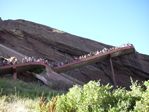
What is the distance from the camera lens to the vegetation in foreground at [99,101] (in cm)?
837

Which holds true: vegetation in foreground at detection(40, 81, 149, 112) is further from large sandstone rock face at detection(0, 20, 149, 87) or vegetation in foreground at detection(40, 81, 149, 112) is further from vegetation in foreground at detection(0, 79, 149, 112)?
large sandstone rock face at detection(0, 20, 149, 87)

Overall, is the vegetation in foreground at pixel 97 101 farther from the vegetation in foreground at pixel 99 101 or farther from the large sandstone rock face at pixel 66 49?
the large sandstone rock face at pixel 66 49

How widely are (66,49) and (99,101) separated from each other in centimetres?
2517

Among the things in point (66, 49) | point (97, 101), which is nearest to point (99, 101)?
point (97, 101)

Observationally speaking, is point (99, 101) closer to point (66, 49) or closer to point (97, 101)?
point (97, 101)

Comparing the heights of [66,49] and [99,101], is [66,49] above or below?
above

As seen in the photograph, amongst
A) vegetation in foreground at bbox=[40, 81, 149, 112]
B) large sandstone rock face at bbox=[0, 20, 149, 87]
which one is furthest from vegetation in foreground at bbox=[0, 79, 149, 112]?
large sandstone rock face at bbox=[0, 20, 149, 87]

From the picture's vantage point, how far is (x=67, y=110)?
9.52 m

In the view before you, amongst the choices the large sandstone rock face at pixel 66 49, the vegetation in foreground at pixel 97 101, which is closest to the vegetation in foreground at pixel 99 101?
the vegetation in foreground at pixel 97 101

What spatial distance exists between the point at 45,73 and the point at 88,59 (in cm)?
453

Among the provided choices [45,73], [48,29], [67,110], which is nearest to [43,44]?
[48,29]

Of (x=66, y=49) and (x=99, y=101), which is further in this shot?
(x=66, y=49)

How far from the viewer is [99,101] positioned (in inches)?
346

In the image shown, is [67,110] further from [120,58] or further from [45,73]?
[120,58]
